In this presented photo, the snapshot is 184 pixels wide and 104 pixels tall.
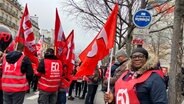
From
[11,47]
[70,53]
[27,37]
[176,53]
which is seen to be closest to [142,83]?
[11,47]

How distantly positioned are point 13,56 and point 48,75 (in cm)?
206

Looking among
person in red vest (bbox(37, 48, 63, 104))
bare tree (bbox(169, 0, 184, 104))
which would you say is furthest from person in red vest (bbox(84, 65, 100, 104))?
bare tree (bbox(169, 0, 184, 104))

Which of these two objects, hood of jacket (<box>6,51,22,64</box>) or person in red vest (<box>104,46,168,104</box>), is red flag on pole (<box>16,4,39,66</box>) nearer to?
hood of jacket (<box>6,51,22,64</box>)

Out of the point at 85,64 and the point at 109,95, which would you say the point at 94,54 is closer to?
the point at 85,64

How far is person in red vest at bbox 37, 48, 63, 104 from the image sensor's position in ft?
33.3

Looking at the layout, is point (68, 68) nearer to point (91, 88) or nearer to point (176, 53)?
point (176, 53)

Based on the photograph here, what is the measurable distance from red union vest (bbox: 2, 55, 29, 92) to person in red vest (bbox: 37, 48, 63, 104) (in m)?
1.74

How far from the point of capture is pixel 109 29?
21.1 ft

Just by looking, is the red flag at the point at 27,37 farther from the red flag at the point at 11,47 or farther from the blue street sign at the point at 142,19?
the blue street sign at the point at 142,19

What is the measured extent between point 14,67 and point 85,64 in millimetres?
2370

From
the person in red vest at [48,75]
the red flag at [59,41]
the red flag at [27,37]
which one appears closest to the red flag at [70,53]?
the red flag at [59,41]

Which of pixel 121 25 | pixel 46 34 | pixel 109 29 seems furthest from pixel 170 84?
pixel 46 34

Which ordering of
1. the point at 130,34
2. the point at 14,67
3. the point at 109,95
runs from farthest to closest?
1. the point at 130,34
2. the point at 14,67
3. the point at 109,95

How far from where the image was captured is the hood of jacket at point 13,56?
824cm
